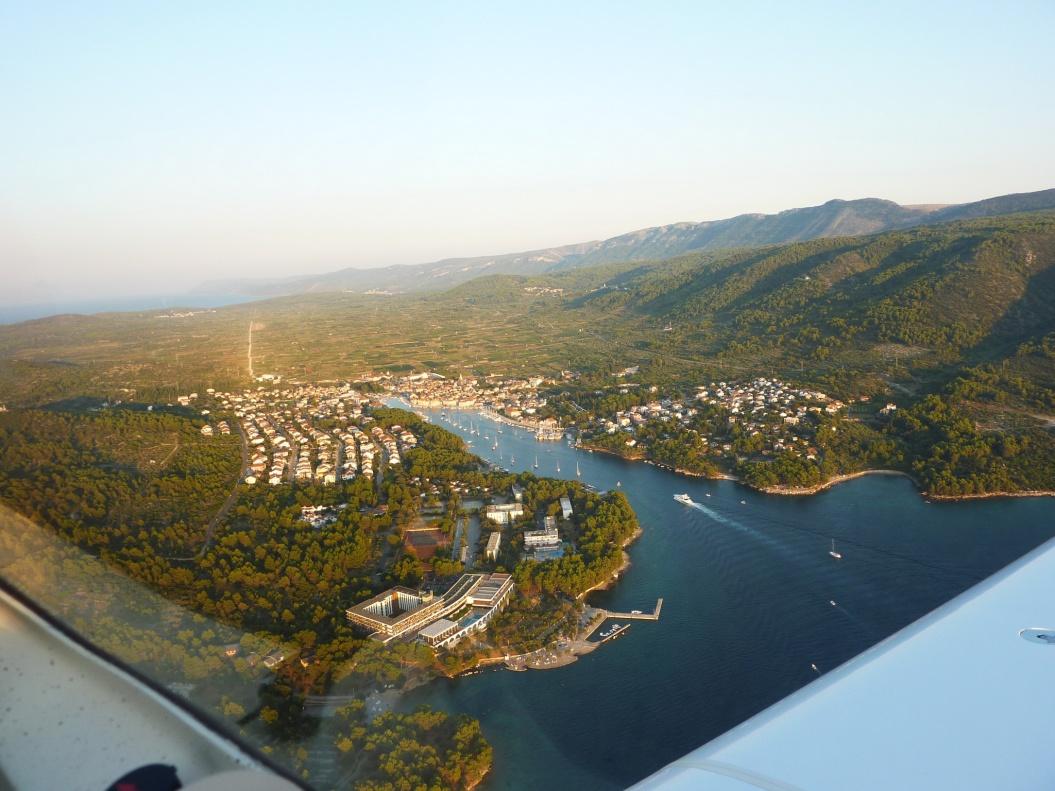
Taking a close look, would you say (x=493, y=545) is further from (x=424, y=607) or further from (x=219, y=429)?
(x=219, y=429)

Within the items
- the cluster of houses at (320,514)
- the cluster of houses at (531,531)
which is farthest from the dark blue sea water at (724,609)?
the cluster of houses at (320,514)

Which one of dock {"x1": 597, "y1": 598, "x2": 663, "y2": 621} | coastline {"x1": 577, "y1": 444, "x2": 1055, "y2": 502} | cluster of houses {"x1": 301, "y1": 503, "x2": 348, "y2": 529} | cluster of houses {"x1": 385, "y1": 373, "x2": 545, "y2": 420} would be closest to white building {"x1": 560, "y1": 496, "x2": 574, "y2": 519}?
dock {"x1": 597, "y1": 598, "x2": 663, "y2": 621}

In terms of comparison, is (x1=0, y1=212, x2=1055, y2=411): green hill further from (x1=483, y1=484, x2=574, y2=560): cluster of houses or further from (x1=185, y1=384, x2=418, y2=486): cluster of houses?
(x1=483, y1=484, x2=574, y2=560): cluster of houses

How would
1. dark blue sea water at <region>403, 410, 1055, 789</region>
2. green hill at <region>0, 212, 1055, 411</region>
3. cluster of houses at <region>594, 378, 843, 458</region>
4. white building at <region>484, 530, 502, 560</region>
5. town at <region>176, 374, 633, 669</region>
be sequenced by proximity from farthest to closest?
green hill at <region>0, 212, 1055, 411</region>, cluster of houses at <region>594, 378, 843, 458</region>, white building at <region>484, 530, 502, 560</region>, town at <region>176, 374, 633, 669</region>, dark blue sea water at <region>403, 410, 1055, 789</region>

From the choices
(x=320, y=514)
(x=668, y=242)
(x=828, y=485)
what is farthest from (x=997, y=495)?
(x=668, y=242)

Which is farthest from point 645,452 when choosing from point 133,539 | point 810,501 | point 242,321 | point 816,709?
point 242,321
